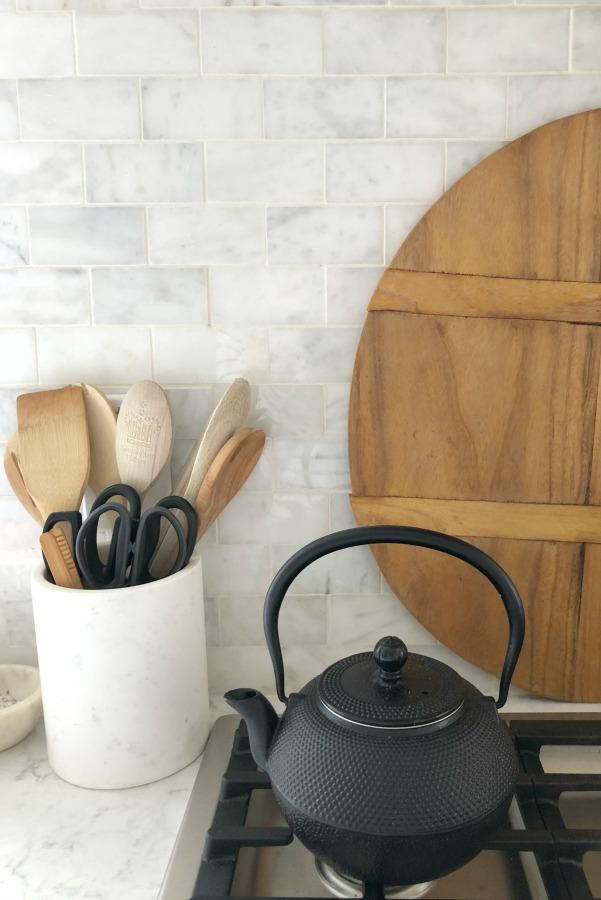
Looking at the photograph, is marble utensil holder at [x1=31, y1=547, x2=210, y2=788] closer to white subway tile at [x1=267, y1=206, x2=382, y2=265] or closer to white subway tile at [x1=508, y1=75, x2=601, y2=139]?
white subway tile at [x1=267, y1=206, x2=382, y2=265]

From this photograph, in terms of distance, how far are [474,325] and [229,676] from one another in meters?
0.55

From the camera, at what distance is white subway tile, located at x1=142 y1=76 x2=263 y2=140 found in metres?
0.91

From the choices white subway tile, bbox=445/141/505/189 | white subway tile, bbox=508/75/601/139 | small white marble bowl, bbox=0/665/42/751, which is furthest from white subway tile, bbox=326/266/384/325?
small white marble bowl, bbox=0/665/42/751

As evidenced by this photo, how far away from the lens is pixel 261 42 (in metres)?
0.90

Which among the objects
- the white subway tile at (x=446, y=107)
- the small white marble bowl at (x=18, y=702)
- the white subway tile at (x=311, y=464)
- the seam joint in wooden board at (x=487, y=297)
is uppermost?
the white subway tile at (x=446, y=107)

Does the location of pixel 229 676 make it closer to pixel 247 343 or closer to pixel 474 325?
pixel 247 343

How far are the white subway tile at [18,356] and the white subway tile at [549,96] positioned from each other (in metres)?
0.64

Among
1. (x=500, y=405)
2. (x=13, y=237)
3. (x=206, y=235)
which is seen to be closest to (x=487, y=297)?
(x=500, y=405)

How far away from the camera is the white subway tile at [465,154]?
920 mm

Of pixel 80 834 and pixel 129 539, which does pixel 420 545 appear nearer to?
pixel 129 539

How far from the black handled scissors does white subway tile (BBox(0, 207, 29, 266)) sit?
314mm

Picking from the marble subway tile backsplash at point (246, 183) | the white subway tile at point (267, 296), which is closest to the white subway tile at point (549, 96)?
the marble subway tile backsplash at point (246, 183)

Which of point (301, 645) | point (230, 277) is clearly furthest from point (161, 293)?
point (301, 645)

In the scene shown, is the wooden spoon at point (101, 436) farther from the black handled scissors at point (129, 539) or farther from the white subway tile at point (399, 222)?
the white subway tile at point (399, 222)
